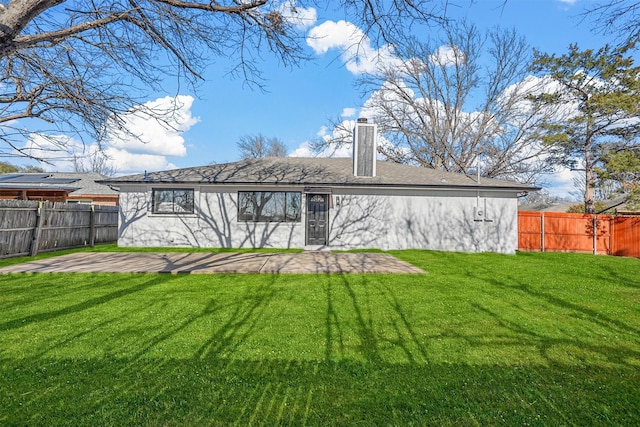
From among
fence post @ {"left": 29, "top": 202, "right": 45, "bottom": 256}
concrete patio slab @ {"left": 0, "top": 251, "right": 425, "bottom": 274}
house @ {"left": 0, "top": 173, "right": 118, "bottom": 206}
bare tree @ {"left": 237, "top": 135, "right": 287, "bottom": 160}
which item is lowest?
concrete patio slab @ {"left": 0, "top": 251, "right": 425, "bottom": 274}

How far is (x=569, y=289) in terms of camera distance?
6621mm

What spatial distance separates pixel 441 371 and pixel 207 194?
11258 millimetres

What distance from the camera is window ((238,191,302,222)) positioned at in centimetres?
1257

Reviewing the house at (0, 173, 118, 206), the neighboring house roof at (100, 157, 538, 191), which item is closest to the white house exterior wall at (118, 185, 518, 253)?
the neighboring house roof at (100, 157, 538, 191)

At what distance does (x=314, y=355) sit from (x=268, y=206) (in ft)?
31.7

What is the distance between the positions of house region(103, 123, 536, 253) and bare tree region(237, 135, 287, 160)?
1174 inches

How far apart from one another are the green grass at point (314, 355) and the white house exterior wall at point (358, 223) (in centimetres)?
621

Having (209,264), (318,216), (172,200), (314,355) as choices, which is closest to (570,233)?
(318,216)

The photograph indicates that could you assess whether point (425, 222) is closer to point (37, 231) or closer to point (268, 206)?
point (268, 206)

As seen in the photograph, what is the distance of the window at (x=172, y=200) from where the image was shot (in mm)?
12547

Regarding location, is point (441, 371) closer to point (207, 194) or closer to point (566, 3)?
point (566, 3)

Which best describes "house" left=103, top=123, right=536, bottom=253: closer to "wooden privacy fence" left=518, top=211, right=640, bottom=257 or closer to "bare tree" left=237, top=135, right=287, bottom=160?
"wooden privacy fence" left=518, top=211, right=640, bottom=257

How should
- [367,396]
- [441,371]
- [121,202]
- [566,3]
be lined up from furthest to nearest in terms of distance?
[121,202] → [566,3] → [441,371] → [367,396]

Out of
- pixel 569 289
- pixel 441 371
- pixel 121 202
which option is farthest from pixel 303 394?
pixel 121 202
